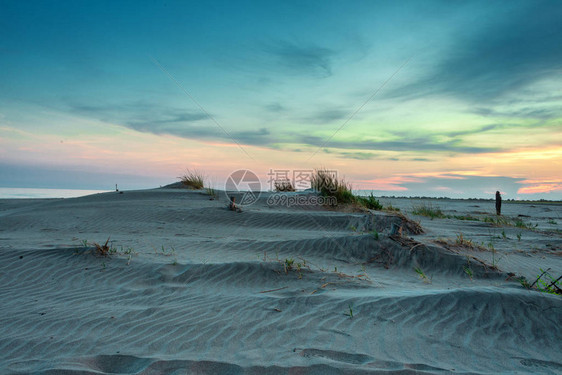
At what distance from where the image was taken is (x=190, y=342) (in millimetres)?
3129

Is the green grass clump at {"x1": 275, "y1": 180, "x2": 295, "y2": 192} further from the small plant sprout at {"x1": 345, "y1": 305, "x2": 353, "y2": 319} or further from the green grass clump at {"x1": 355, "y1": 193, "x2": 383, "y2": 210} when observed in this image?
the small plant sprout at {"x1": 345, "y1": 305, "x2": 353, "y2": 319}

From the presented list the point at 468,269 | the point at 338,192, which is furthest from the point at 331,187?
the point at 468,269

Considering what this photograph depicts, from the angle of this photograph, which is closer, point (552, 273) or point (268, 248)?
point (552, 273)

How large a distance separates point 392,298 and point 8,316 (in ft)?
13.2

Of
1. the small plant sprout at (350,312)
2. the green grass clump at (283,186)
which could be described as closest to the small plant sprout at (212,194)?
the green grass clump at (283,186)

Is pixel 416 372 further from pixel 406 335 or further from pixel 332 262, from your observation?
pixel 332 262

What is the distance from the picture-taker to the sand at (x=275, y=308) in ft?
9.29

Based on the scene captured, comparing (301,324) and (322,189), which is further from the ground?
(322,189)

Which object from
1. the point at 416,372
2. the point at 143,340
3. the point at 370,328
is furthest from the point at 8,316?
the point at 416,372

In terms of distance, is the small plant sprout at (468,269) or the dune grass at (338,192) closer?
Answer: the small plant sprout at (468,269)

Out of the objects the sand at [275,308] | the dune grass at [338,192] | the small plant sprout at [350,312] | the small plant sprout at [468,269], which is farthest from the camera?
the dune grass at [338,192]

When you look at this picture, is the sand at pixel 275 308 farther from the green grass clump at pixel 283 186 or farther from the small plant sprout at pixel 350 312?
the green grass clump at pixel 283 186

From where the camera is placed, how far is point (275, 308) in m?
3.86

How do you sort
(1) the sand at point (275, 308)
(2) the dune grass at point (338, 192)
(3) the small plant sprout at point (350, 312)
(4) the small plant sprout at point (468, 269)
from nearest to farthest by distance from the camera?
(1) the sand at point (275, 308) → (3) the small plant sprout at point (350, 312) → (4) the small plant sprout at point (468, 269) → (2) the dune grass at point (338, 192)
